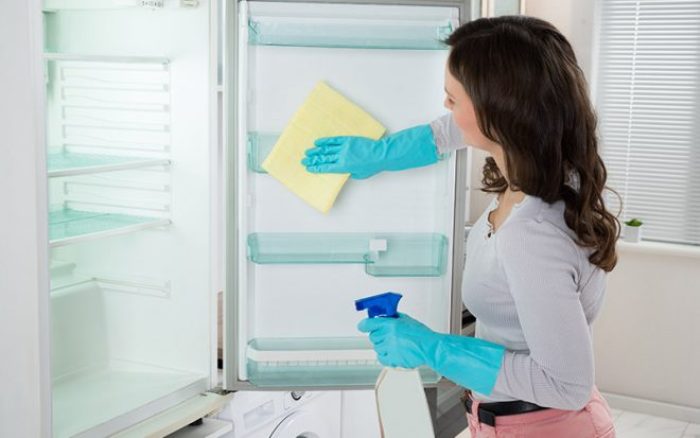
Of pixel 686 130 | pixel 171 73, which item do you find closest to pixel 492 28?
pixel 171 73

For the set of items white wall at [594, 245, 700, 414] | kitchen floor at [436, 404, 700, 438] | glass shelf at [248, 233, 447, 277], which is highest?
glass shelf at [248, 233, 447, 277]

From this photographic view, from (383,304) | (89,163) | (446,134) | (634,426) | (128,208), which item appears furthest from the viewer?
(634,426)

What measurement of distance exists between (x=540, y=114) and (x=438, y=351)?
0.44 metres

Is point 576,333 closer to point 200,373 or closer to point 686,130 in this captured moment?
point 200,373

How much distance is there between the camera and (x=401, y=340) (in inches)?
62.2

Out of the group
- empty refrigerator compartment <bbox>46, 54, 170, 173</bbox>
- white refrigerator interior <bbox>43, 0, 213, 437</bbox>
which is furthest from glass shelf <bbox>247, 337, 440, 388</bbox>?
empty refrigerator compartment <bbox>46, 54, 170, 173</bbox>

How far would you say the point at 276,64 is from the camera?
190 cm

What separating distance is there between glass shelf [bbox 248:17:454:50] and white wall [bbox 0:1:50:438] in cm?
50

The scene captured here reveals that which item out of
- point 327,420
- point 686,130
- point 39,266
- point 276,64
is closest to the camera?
point 39,266

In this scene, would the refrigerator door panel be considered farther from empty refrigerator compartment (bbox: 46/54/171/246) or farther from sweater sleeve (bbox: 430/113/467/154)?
empty refrigerator compartment (bbox: 46/54/171/246)

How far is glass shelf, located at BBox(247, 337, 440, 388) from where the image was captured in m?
1.98

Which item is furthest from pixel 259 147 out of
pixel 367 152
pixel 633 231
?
pixel 633 231

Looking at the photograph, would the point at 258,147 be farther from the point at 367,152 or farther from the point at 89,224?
the point at 89,224

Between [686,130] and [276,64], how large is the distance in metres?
2.53
